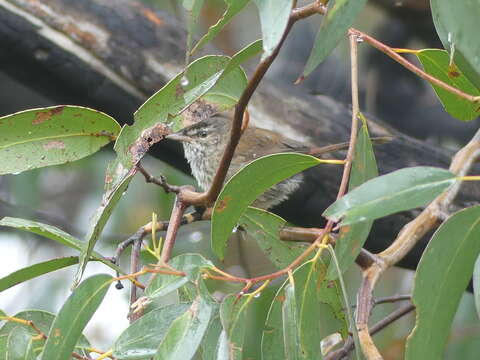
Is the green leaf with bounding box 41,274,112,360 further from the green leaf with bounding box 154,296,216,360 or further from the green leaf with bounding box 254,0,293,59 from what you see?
the green leaf with bounding box 254,0,293,59

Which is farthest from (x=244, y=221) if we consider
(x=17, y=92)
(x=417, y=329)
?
(x=17, y=92)

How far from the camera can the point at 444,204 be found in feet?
5.93

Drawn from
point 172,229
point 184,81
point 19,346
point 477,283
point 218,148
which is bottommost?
point 477,283

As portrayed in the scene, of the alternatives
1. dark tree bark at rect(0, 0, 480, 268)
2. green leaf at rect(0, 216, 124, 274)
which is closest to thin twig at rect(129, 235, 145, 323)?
green leaf at rect(0, 216, 124, 274)

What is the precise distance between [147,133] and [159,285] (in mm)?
246

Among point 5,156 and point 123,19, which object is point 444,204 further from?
point 123,19

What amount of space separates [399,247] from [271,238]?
0.29 metres

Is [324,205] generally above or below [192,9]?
above

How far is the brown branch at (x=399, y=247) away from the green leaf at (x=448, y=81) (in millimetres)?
254

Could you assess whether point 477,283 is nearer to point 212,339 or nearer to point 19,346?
point 212,339

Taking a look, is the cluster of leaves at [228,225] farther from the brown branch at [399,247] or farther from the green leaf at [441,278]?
the brown branch at [399,247]

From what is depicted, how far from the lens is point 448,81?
4.62 feet

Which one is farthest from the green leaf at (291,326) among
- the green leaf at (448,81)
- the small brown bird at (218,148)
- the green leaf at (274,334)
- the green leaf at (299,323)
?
the small brown bird at (218,148)

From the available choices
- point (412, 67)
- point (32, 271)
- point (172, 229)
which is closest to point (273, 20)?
point (412, 67)
